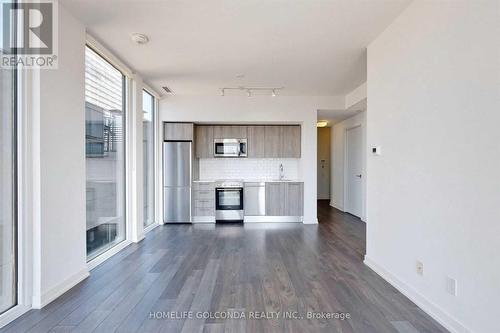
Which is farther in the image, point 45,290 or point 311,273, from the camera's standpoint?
point 311,273

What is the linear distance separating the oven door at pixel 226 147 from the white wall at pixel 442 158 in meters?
3.41

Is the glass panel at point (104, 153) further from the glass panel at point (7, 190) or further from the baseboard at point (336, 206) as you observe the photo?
the baseboard at point (336, 206)

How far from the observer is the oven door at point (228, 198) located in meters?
5.76

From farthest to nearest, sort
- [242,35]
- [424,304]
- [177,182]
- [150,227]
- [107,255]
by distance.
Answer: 1. [177,182]
2. [150,227]
3. [107,255]
4. [242,35]
5. [424,304]

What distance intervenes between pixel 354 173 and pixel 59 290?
19.8 feet

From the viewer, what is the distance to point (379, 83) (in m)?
3.05

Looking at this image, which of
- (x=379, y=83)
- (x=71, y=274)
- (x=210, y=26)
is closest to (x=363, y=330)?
(x=379, y=83)

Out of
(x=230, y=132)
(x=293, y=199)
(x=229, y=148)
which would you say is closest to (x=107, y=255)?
(x=229, y=148)

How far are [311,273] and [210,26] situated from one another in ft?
9.64

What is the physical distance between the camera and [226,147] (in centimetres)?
594

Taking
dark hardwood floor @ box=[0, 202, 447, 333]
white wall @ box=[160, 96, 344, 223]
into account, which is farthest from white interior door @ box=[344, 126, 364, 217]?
dark hardwood floor @ box=[0, 202, 447, 333]

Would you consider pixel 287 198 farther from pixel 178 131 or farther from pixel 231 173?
pixel 178 131

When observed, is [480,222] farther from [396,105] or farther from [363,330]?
[396,105]

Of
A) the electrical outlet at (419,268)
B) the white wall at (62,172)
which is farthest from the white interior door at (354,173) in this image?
the white wall at (62,172)
